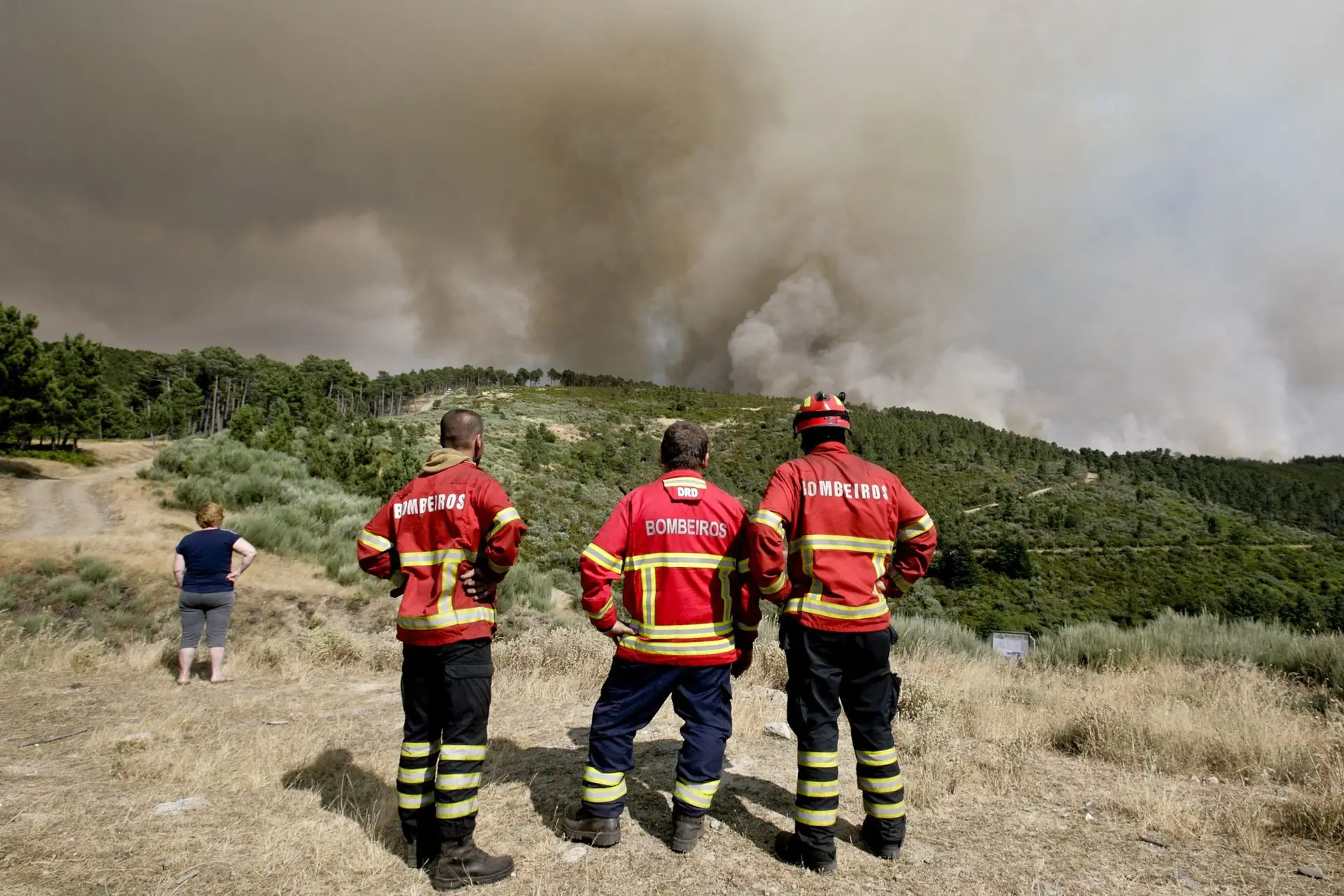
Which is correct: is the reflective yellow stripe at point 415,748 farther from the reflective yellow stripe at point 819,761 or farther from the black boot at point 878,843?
the black boot at point 878,843

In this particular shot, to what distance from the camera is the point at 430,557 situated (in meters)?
3.38

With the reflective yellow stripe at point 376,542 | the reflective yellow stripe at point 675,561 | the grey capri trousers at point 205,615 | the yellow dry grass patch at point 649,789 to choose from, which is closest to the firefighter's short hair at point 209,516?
the grey capri trousers at point 205,615

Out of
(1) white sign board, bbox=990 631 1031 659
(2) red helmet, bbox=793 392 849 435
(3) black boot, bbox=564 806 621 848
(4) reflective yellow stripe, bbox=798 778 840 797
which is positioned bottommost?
(1) white sign board, bbox=990 631 1031 659

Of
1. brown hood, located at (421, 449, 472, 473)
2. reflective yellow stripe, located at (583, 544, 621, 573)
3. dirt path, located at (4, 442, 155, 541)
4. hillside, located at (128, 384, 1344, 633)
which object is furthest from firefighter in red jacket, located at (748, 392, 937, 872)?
dirt path, located at (4, 442, 155, 541)

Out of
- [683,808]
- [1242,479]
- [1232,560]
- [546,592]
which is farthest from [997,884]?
[1242,479]

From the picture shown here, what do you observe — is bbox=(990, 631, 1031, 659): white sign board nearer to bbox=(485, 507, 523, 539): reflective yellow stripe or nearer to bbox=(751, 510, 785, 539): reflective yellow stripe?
bbox=(751, 510, 785, 539): reflective yellow stripe

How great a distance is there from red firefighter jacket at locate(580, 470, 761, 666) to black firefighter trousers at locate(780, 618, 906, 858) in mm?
356

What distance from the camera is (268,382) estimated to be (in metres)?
80.8

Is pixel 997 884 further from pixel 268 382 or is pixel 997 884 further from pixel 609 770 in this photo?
pixel 268 382

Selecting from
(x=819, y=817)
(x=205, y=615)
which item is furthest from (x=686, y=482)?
(x=205, y=615)

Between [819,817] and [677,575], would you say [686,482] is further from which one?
[819,817]

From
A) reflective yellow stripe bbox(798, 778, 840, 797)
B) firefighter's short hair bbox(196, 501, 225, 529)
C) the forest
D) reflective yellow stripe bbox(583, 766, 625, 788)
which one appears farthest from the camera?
the forest

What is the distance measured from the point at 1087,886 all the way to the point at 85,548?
52.3 ft

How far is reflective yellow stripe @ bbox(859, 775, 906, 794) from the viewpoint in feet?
11.5
